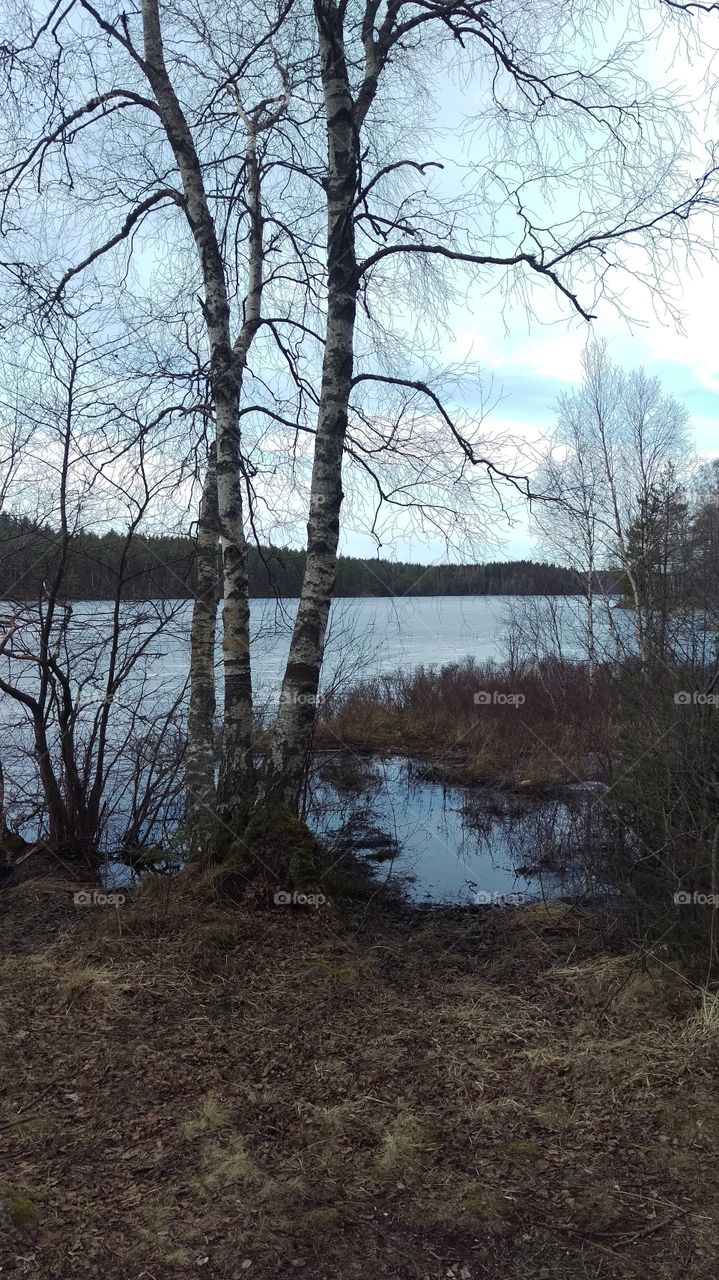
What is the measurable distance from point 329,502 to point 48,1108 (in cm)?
412

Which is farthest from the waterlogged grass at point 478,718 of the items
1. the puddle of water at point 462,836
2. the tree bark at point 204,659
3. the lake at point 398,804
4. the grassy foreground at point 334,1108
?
the grassy foreground at point 334,1108

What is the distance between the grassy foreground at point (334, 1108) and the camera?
9.56ft

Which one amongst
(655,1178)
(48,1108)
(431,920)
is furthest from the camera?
(431,920)

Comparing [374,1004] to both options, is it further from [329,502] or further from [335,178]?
[335,178]

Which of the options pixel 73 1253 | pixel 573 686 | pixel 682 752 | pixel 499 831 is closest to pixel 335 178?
pixel 682 752

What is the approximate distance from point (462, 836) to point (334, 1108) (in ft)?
26.7

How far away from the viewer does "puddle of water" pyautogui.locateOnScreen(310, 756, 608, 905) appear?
8719 millimetres

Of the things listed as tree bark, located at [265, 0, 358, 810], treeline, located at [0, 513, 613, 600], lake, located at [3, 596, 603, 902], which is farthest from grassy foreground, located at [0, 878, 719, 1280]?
treeline, located at [0, 513, 613, 600]

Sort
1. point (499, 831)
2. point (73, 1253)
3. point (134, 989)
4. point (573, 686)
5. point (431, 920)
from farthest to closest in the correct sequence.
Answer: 1. point (573, 686)
2. point (499, 831)
3. point (431, 920)
4. point (134, 989)
5. point (73, 1253)

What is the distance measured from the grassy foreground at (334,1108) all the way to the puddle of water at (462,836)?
5.92 feet

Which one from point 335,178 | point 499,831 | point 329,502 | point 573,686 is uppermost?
point 335,178

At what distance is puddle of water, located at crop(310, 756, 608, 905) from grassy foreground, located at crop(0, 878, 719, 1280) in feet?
5.92

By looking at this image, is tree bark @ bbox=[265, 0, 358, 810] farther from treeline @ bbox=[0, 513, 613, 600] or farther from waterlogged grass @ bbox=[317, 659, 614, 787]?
waterlogged grass @ bbox=[317, 659, 614, 787]

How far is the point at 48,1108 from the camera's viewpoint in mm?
3707
